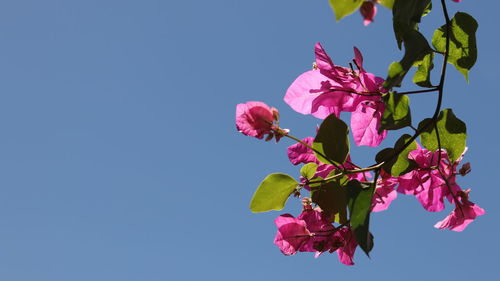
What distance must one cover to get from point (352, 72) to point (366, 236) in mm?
193

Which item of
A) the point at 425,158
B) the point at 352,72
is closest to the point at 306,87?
the point at 352,72

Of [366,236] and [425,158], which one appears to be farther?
[425,158]

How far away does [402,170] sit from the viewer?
2.12 feet

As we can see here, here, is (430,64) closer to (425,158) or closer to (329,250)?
(425,158)

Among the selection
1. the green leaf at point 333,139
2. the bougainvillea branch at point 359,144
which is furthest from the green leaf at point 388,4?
the green leaf at point 333,139

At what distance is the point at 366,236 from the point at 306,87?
0.20m

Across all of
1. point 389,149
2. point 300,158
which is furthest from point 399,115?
point 300,158

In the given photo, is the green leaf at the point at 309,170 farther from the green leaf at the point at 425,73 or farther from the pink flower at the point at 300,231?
the green leaf at the point at 425,73

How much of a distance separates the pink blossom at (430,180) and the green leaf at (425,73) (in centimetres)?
10

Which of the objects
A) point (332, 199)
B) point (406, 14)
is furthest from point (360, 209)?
point (406, 14)

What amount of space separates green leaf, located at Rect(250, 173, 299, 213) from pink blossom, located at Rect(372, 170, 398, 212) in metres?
0.11

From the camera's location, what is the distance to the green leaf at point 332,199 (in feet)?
2.10

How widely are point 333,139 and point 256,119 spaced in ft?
0.29

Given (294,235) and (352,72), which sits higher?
(352,72)
